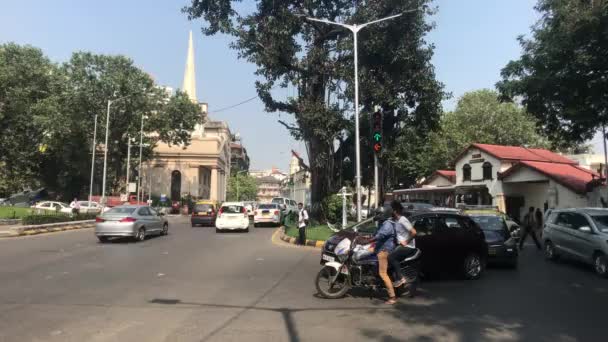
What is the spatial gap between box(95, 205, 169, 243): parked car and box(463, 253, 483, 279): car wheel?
12.8 m

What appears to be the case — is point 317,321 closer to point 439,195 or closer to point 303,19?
point 303,19

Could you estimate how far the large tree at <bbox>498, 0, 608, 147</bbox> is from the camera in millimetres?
17438

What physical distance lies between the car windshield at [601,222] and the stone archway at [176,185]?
67117mm

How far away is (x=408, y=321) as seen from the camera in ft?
24.1

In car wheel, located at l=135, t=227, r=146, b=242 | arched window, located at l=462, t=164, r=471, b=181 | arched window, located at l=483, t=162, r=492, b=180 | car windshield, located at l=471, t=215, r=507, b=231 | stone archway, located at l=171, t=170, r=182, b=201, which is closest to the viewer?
car windshield, located at l=471, t=215, r=507, b=231

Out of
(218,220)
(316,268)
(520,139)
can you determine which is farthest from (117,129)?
(316,268)

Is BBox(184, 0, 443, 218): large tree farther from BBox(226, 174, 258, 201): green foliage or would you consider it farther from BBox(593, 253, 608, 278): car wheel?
BBox(226, 174, 258, 201): green foliage

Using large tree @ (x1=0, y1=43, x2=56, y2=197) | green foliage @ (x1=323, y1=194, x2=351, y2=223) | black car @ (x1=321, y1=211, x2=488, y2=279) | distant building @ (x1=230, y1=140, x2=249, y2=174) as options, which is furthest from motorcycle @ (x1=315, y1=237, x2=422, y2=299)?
distant building @ (x1=230, y1=140, x2=249, y2=174)

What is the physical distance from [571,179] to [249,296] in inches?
1056

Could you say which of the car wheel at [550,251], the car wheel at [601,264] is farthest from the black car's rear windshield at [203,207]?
the car wheel at [601,264]

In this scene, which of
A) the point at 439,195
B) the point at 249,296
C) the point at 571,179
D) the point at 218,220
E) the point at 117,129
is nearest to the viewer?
the point at 249,296

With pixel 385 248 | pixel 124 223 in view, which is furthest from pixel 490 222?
pixel 124 223

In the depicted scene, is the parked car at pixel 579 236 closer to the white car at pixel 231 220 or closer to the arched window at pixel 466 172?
the white car at pixel 231 220

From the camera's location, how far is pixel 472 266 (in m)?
11.5
